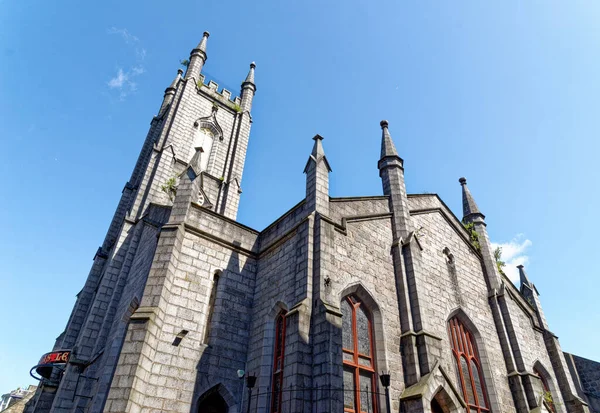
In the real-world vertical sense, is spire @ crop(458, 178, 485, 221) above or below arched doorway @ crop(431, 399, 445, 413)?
above

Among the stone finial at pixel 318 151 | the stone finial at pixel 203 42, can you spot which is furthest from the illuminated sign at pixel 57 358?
the stone finial at pixel 203 42

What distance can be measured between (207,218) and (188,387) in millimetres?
5700

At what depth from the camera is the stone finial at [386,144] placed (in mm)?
17203

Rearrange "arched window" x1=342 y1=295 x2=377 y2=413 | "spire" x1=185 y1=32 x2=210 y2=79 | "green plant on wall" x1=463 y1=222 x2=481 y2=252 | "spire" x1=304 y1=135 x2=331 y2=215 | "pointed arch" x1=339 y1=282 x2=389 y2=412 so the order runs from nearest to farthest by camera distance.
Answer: "arched window" x1=342 y1=295 x2=377 y2=413, "pointed arch" x1=339 y1=282 x2=389 y2=412, "spire" x1=304 y1=135 x2=331 y2=215, "green plant on wall" x1=463 y1=222 x2=481 y2=252, "spire" x1=185 y1=32 x2=210 y2=79

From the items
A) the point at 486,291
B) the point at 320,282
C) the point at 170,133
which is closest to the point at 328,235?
the point at 320,282

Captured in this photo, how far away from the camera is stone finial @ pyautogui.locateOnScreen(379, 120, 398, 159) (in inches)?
677

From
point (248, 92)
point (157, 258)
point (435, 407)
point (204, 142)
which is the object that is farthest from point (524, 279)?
point (248, 92)

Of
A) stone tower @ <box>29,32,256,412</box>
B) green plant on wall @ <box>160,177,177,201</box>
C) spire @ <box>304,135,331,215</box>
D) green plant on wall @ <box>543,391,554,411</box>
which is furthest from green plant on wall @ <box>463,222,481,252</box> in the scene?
green plant on wall @ <box>160,177,177,201</box>

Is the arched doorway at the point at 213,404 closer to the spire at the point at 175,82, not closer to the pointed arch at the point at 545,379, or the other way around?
the pointed arch at the point at 545,379

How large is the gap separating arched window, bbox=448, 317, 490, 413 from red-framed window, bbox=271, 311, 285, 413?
6440mm

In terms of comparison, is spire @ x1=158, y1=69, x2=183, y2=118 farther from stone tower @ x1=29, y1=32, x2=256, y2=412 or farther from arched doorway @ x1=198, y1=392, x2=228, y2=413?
arched doorway @ x1=198, y1=392, x2=228, y2=413

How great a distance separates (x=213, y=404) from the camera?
11.5m

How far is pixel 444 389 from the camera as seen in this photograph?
11398 millimetres

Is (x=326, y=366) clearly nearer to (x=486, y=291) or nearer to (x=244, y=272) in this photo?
(x=244, y=272)
